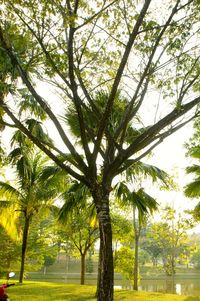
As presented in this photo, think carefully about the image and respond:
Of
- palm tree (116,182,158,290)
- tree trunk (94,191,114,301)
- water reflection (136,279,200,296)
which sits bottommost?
water reflection (136,279,200,296)

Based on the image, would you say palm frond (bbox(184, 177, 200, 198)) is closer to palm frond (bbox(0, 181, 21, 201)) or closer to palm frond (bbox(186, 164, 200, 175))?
palm frond (bbox(186, 164, 200, 175))

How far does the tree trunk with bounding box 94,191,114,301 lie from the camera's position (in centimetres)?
784

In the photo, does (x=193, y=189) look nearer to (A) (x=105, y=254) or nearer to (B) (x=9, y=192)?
(A) (x=105, y=254)

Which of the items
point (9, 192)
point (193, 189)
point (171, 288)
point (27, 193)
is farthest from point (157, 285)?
point (193, 189)

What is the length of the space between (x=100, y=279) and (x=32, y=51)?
6099mm

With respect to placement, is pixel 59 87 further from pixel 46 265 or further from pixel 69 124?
pixel 46 265

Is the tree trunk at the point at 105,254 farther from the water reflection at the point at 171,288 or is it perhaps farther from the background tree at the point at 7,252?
the water reflection at the point at 171,288

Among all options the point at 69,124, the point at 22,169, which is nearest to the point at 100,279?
the point at 69,124

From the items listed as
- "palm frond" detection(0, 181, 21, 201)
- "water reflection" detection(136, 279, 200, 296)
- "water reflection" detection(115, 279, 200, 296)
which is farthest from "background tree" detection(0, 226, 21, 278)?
"water reflection" detection(136, 279, 200, 296)

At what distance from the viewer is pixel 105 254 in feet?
26.7

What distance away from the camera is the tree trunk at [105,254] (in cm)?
784

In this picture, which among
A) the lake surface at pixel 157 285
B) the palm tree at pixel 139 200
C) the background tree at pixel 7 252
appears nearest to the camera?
the palm tree at pixel 139 200

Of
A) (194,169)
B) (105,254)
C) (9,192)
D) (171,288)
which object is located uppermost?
(194,169)

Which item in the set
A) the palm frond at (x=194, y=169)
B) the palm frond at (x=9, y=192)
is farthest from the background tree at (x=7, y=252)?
the palm frond at (x=194, y=169)
